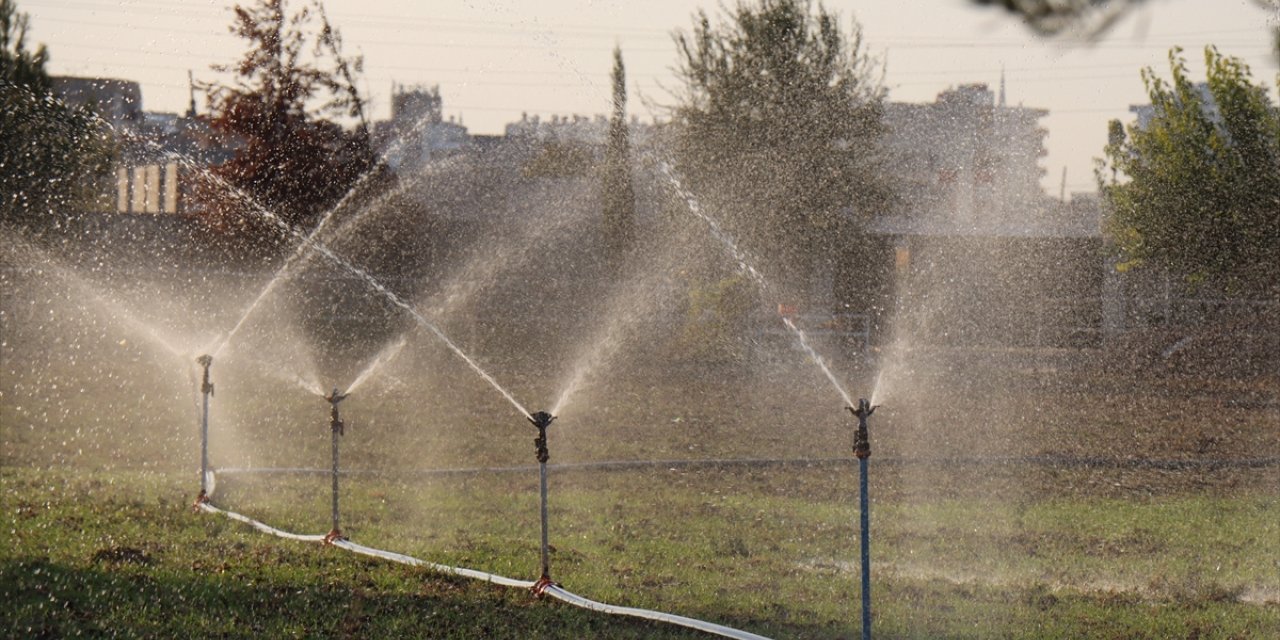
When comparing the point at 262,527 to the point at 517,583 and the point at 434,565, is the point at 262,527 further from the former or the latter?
the point at 517,583

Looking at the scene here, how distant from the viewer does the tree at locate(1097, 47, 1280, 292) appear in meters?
25.7

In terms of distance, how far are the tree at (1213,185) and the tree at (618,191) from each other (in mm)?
10605

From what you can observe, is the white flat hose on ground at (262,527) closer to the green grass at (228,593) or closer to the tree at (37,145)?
the green grass at (228,593)

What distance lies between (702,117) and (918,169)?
12.9 meters

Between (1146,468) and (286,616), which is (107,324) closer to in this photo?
(1146,468)

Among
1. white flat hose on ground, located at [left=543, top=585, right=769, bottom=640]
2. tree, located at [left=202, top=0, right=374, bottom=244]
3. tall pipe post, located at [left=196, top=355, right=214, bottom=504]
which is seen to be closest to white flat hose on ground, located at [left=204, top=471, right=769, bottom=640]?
white flat hose on ground, located at [left=543, top=585, right=769, bottom=640]

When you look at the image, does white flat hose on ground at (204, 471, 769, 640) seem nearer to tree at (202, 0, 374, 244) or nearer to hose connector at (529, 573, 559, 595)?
hose connector at (529, 573, 559, 595)

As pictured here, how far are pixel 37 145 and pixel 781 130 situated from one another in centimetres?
1384

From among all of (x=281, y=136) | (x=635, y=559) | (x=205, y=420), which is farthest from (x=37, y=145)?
(x=635, y=559)

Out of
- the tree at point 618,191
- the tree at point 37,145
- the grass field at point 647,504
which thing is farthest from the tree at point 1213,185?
the tree at point 37,145

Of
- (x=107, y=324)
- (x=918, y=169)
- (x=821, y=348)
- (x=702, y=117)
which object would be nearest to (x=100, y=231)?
(x=107, y=324)

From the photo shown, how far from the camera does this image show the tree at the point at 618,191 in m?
29.4

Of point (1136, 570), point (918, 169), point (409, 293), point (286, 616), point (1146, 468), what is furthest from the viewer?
point (918, 169)

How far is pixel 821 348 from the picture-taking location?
27.4 m
